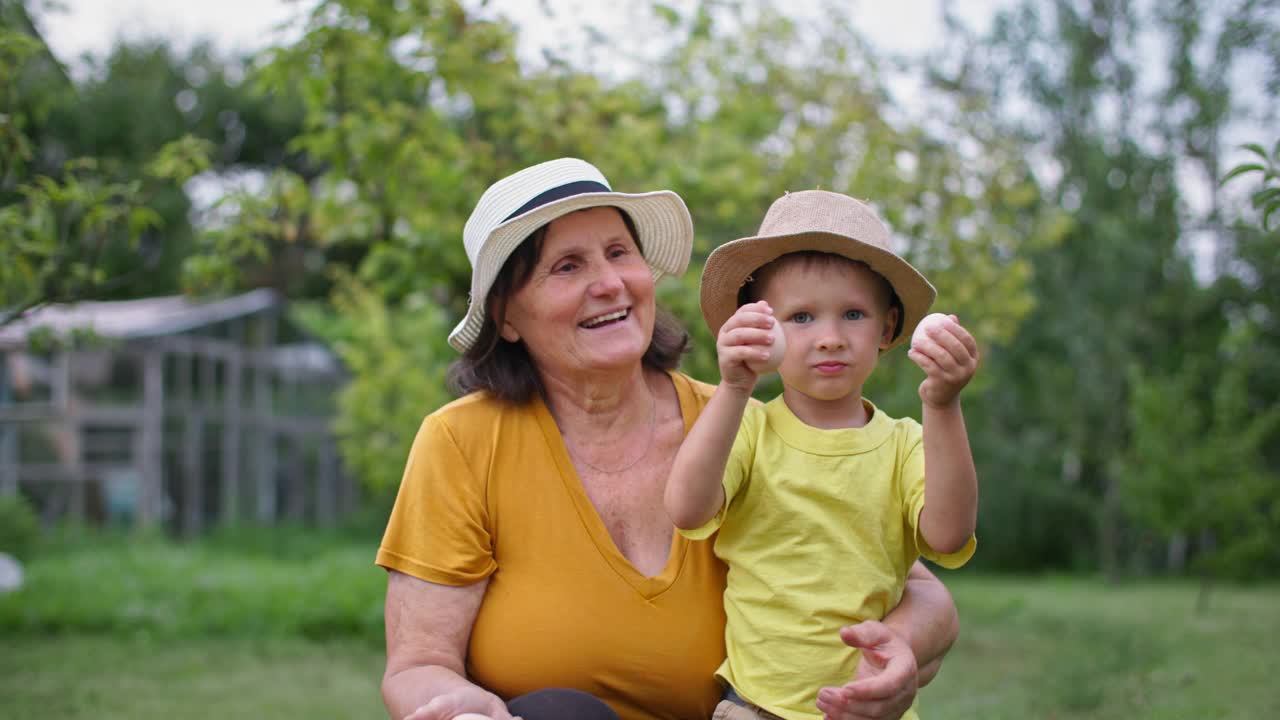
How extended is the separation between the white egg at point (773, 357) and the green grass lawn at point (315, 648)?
470 cm

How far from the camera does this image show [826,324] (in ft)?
7.34

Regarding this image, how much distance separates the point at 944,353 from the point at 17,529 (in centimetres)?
1250

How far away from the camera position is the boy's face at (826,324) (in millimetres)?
2229

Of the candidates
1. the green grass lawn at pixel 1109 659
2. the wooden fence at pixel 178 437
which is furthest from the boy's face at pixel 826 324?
the wooden fence at pixel 178 437

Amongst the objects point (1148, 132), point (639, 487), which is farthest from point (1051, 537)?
point (639, 487)

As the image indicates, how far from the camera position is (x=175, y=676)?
7531mm

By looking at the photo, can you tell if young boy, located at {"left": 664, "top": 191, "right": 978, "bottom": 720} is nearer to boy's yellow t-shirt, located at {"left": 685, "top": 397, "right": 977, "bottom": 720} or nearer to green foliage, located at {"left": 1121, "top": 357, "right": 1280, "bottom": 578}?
boy's yellow t-shirt, located at {"left": 685, "top": 397, "right": 977, "bottom": 720}

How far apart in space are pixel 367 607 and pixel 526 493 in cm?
713

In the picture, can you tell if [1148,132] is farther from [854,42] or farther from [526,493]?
[526,493]

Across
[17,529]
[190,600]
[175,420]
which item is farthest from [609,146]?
[175,420]

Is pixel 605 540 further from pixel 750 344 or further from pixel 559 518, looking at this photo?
pixel 750 344

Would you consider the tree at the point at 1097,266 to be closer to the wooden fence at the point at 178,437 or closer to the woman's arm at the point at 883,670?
the wooden fence at the point at 178,437

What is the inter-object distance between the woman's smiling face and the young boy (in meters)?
0.28

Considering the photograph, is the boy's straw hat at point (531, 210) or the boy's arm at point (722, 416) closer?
the boy's arm at point (722, 416)
